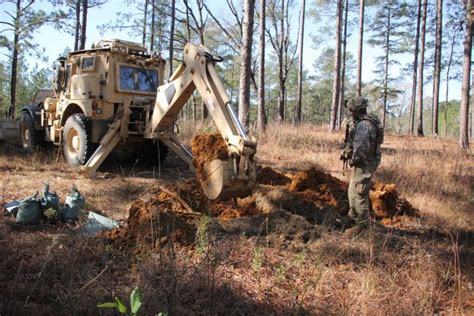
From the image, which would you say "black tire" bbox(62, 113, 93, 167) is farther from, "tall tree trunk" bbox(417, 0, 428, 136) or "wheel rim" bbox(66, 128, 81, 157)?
"tall tree trunk" bbox(417, 0, 428, 136)

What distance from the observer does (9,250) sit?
4441mm

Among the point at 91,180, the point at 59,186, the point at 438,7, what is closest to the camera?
the point at 59,186

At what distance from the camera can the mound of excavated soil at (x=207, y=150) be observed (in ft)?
19.2

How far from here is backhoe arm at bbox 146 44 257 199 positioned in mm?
5492

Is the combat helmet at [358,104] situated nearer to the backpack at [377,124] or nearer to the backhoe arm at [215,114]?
the backpack at [377,124]

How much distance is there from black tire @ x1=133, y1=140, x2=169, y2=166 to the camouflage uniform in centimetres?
542

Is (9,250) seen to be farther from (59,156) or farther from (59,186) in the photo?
(59,156)

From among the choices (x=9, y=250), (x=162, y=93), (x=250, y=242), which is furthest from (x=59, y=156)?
(x=250, y=242)

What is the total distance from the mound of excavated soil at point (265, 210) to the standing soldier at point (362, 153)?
309mm

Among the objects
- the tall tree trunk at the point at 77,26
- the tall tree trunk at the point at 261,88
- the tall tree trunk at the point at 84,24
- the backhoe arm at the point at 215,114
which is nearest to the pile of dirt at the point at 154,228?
the backhoe arm at the point at 215,114

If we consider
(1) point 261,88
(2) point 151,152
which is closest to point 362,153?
(2) point 151,152

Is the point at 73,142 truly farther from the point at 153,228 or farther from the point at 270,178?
the point at 153,228

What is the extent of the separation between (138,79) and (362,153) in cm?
581

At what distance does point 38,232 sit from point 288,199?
342 centimetres
